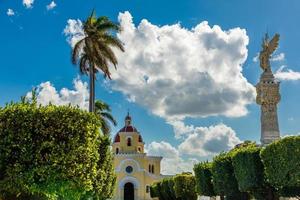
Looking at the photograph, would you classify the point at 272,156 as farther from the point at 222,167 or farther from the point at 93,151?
the point at 93,151

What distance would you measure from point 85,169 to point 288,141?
14.5 metres

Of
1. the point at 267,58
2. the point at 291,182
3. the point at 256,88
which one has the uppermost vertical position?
the point at 267,58

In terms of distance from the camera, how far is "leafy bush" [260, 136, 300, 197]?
30.8m

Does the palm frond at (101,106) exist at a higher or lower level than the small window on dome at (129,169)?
higher

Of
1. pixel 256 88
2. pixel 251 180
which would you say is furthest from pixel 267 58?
pixel 251 180

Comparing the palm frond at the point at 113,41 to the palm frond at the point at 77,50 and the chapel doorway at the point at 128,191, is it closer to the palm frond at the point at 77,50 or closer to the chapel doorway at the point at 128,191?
the palm frond at the point at 77,50

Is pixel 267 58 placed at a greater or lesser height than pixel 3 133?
greater

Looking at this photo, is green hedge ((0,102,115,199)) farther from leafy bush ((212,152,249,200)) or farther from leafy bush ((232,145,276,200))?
leafy bush ((212,152,249,200))

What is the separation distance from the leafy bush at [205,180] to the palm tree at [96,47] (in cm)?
1512

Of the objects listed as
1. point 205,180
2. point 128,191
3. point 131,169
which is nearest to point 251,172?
point 205,180

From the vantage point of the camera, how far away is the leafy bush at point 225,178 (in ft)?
132

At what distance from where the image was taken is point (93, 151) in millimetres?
26328

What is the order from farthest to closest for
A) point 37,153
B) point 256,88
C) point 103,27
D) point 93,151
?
1. point 256,88
2. point 103,27
3. point 93,151
4. point 37,153

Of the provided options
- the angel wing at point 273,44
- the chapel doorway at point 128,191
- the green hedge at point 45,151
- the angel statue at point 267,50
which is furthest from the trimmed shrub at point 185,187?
the green hedge at point 45,151
